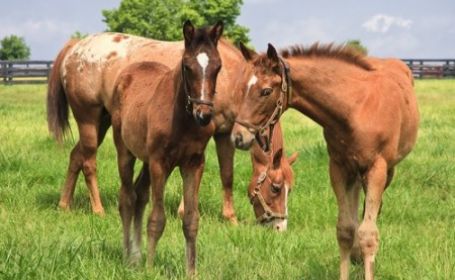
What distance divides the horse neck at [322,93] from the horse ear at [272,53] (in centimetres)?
17

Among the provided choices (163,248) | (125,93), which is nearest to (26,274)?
(163,248)

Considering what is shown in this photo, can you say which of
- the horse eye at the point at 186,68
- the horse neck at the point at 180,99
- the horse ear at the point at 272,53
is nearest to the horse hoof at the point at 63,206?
the horse neck at the point at 180,99

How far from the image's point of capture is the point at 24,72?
34.1m

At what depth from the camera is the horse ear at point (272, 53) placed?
4027mm

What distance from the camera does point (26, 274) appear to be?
12.0ft

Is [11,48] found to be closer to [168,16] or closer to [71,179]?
[168,16]

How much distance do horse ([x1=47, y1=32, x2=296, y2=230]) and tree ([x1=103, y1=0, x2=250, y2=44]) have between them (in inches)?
1482

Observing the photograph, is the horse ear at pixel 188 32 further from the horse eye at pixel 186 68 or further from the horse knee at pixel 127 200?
the horse knee at pixel 127 200

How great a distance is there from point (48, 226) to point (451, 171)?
197 inches

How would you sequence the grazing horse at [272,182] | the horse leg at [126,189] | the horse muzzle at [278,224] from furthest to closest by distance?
the grazing horse at [272,182] < the horse muzzle at [278,224] < the horse leg at [126,189]

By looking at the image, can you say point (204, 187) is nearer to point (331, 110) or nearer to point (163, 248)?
point (163, 248)

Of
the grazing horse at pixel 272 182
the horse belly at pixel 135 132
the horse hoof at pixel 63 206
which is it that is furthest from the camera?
the horse hoof at pixel 63 206

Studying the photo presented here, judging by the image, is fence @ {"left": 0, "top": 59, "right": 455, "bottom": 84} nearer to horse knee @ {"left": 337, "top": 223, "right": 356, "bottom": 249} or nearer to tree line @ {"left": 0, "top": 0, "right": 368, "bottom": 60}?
tree line @ {"left": 0, "top": 0, "right": 368, "bottom": 60}

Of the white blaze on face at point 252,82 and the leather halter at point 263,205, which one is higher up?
the white blaze on face at point 252,82
